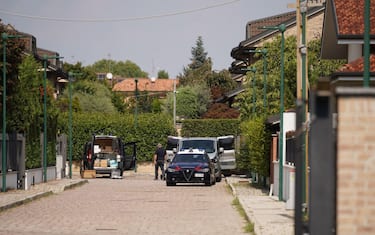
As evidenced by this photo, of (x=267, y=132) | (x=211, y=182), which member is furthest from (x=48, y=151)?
(x=267, y=132)

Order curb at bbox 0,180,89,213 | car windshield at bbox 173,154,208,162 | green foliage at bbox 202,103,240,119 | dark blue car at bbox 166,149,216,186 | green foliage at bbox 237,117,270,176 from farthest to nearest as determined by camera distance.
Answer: green foliage at bbox 202,103,240,119 → car windshield at bbox 173,154,208,162 → dark blue car at bbox 166,149,216,186 → green foliage at bbox 237,117,270,176 → curb at bbox 0,180,89,213

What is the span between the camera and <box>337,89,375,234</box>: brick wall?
9281mm

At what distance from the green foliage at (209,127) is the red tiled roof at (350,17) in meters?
49.6

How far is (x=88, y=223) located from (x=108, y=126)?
53524 millimetres

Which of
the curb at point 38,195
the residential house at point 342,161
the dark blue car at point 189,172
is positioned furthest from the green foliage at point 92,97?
the residential house at point 342,161

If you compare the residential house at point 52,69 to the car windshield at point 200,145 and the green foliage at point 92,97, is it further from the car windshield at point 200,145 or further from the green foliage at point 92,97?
the car windshield at point 200,145

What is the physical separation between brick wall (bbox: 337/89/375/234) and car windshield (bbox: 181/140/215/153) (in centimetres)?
4553

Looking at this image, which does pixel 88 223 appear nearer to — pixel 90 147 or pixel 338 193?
pixel 338 193

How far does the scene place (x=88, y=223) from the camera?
22328mm

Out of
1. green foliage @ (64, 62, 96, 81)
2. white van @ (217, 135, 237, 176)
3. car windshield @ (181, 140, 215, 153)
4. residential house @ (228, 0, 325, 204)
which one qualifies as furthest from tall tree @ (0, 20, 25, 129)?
green foliage @ (64, 62, 96, 81)

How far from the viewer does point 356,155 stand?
9297 millimetres

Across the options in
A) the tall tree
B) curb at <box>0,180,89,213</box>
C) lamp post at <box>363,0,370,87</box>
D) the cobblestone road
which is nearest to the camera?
lamp post at <box>363,0,370,87</box>

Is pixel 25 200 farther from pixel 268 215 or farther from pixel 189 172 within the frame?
pixel 189 172

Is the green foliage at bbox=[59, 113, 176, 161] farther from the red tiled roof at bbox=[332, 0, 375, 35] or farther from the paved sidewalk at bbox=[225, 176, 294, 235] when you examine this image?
the red tiled roof at bbox=[332, 0, 375, 35]
